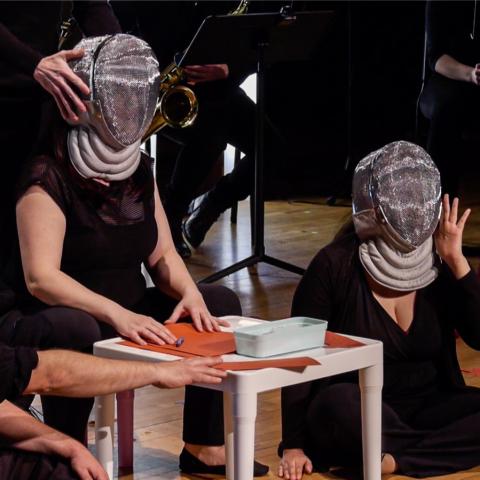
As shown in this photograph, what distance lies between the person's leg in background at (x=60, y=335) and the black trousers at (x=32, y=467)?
0.58m

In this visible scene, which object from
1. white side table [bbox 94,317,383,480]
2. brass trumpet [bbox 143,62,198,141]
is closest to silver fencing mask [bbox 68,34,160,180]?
white side table [bbox 94,317,383,480]

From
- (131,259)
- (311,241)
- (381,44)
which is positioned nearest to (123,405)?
(131,259)

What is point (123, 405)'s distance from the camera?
121 inches

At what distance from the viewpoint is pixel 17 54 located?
2.91 metres

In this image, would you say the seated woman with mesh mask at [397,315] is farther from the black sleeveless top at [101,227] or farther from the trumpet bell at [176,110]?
the trumpet bell at [176,110]

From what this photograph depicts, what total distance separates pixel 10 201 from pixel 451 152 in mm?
2806

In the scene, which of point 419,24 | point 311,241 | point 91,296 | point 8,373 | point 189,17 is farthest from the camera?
point 419,24

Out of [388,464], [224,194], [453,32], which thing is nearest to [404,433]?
[388,464]

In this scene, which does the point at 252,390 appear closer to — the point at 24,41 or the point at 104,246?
the point at 104,246

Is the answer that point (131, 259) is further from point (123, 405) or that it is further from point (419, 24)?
point (419, 24)

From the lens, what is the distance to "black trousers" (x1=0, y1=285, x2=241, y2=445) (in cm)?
271

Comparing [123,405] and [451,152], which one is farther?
[451,152]

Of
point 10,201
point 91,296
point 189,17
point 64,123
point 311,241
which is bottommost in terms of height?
point 311,241

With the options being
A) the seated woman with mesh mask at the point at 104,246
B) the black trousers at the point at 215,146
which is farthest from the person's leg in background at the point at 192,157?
the seated woman with mesh mask at the point at 104,246
